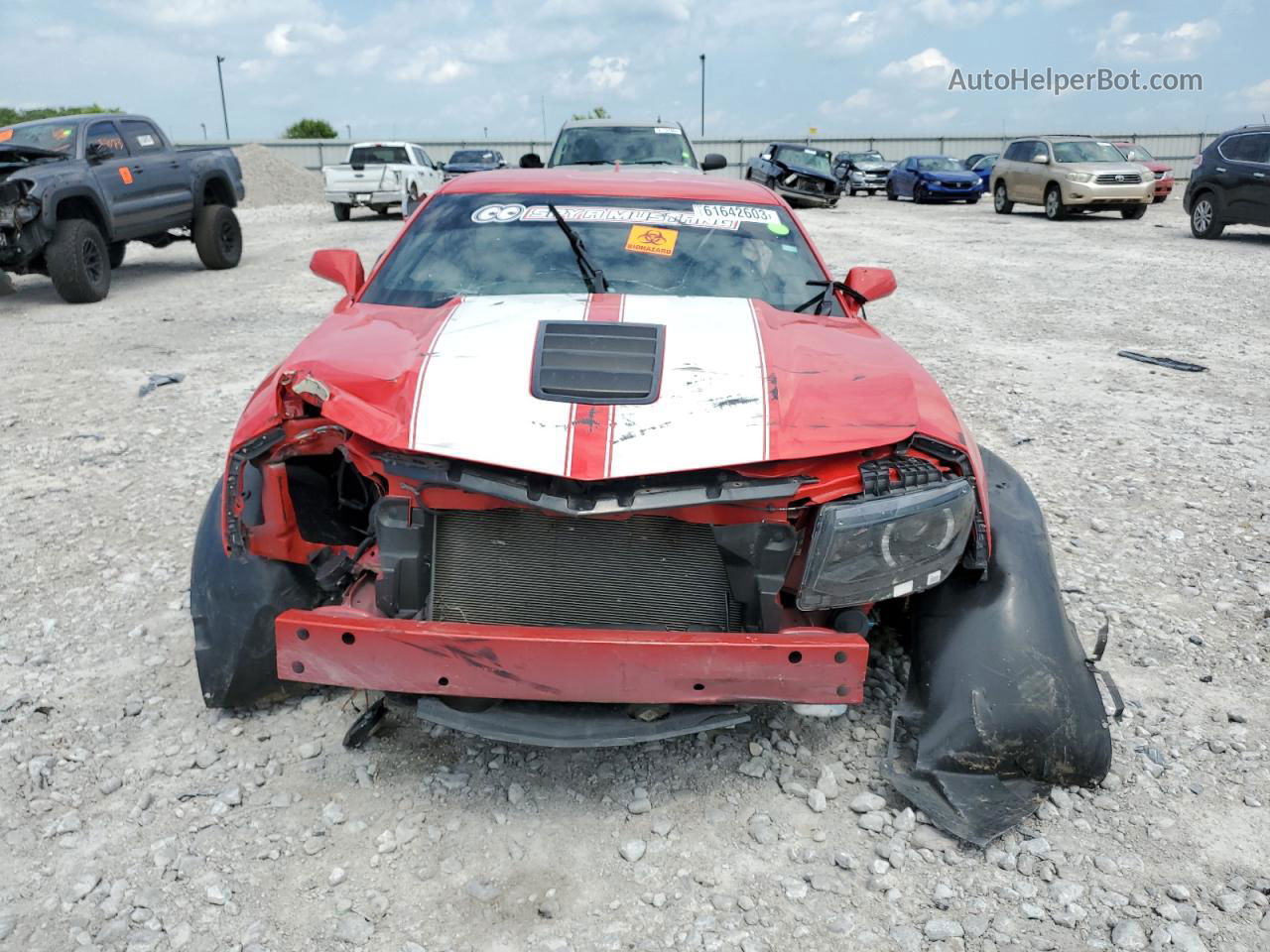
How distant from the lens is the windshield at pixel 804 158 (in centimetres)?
2231

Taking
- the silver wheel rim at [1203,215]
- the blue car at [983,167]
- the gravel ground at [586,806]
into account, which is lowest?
the gravel ground at [586,806]

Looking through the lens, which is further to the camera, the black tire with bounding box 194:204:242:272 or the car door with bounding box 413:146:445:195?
the car door with bounding box 413:146:445:195

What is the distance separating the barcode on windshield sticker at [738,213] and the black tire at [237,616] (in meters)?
1.99

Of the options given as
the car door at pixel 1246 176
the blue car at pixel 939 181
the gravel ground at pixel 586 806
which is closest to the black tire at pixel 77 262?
the gravel ground at pixel 586 806

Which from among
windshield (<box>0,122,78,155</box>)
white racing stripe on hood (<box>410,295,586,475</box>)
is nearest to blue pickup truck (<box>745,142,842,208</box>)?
windshield (<box>0,122,78,155</box>)

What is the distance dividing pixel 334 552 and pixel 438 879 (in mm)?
986

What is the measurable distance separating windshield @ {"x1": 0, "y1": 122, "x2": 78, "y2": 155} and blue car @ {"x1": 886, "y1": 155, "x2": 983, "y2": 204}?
1951 centimetres

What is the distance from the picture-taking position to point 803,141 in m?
43.3

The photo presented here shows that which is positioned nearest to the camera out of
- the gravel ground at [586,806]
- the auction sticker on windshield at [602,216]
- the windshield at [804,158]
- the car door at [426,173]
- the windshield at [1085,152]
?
the gravel ground at [586,806]

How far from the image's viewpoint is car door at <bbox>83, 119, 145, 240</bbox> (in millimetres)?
10750

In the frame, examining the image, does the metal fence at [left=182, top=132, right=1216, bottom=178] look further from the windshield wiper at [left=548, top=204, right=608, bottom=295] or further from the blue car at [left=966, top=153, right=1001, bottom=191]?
the windshield wiper at [left=548, top=204, right=608, bottom=295]

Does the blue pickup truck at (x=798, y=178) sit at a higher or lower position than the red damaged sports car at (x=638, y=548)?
higher

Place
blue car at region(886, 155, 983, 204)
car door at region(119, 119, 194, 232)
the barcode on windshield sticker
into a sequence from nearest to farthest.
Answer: the barcode on windshield sticker, car door at region(119, 119, 194, 232), blue car at region(886, 155, 983, 204)

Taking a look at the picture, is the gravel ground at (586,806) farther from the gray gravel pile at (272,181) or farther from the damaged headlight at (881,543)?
the gray gravel pile at (272,181)
